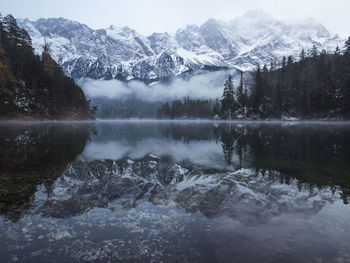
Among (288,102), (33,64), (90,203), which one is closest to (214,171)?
(90,203)

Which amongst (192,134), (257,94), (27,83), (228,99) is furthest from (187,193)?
(228,99)

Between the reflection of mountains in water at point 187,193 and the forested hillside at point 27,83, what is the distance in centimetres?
7996

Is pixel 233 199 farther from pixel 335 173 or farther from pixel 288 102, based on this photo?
pixel 288 102

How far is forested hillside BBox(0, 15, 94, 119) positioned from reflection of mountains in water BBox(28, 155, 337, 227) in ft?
262

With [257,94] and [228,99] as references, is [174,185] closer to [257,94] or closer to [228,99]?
[257,94]

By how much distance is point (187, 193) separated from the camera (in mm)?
11227

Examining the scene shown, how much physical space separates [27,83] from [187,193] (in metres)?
99.7

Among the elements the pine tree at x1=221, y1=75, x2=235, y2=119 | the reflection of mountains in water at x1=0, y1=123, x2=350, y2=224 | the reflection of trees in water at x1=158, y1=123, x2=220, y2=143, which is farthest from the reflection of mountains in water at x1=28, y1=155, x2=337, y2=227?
the pine tree at x1=221, y1=75, x2=235, y2=119

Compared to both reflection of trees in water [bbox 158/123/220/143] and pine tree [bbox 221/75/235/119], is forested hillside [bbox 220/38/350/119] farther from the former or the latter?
reflection of trees in water [bbox 158/123/220/143]

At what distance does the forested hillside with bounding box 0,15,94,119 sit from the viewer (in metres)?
76.0

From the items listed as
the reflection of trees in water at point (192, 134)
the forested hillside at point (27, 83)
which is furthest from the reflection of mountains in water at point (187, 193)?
the forested hillside at point (27, 83)

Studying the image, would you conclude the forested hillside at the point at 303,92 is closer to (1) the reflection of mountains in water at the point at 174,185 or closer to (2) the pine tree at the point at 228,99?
(2) the pine tree at the point at 228,99

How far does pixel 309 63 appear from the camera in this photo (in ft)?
386

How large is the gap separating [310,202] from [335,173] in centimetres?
634
